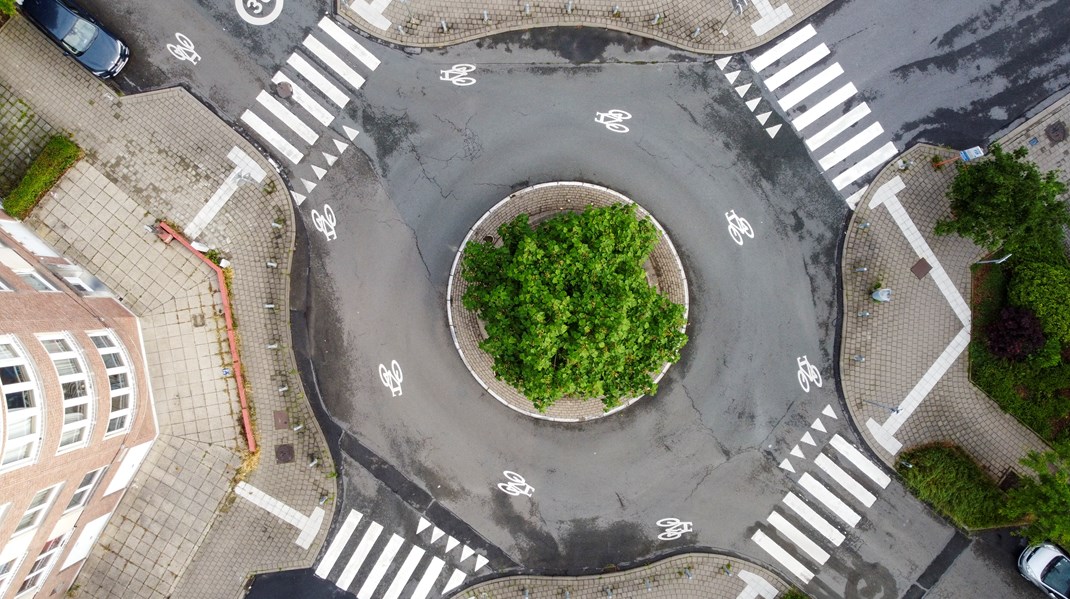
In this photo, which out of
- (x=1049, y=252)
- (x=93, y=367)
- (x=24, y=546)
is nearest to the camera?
(x=24, y=546)

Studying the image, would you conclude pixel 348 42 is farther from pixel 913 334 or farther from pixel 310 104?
pixel 913 334

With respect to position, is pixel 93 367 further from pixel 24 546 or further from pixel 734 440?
pixel 734 440

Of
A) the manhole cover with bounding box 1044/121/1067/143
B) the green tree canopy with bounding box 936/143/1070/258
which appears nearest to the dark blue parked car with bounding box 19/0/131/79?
the green tree canopy with bounding box 936/143/1070/258

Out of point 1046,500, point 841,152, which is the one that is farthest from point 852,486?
point 841,152

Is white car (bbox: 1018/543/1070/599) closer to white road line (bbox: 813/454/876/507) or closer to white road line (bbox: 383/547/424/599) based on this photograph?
white road line (bbox: 813/454/876/507)

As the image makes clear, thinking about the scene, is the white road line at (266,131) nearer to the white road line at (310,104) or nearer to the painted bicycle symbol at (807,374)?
the white road line at (310,104)

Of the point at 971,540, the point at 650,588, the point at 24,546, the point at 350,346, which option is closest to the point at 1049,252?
the point at 971,540

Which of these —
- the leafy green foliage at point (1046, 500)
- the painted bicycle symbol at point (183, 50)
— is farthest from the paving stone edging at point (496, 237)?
the leafy green foliage at point (1046, 500)
